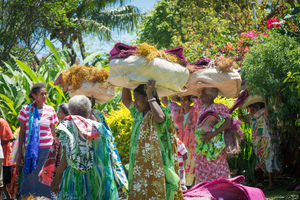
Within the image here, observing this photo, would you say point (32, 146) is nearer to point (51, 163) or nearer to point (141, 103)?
point (51, 163)

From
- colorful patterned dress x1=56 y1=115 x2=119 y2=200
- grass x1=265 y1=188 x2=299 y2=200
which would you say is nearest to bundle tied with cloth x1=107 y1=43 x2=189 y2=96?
colorful patterned dress x1=56 y1=115 x2=119 y2=200

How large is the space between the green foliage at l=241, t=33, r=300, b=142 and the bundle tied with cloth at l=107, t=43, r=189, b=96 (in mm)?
2147

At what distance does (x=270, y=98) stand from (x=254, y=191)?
2204mm

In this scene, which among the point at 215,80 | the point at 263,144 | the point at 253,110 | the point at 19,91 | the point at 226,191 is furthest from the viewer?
the point at 19,91

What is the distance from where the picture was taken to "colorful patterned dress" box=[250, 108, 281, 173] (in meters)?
6.63

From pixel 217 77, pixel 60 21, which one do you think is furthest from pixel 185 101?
pixel 60 21

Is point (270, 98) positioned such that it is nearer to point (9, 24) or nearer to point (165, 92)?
point (165, 92)

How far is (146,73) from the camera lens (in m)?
3.94

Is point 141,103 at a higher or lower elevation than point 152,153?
higher

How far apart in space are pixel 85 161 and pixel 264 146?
13.1ft

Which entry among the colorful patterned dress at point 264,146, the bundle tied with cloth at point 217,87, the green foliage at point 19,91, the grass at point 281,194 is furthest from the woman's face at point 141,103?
the green foliage at point 19,91

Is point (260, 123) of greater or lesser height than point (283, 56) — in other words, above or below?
below

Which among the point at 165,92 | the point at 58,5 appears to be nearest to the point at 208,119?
the point at 165,92

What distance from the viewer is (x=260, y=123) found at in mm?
6887
